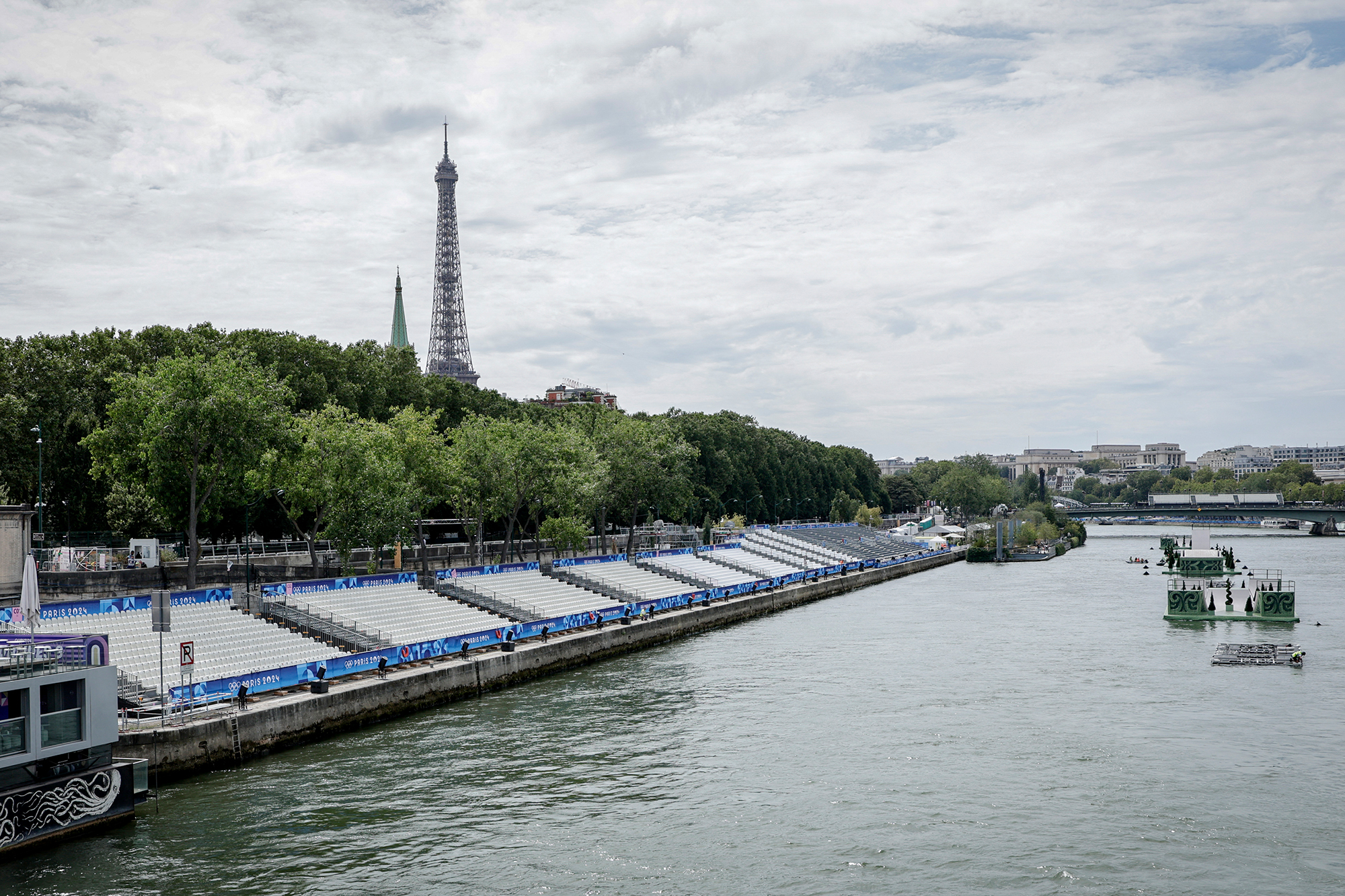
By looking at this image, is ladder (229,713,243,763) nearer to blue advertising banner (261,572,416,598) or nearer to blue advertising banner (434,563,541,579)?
blue advertising banner (261,572,416,598)

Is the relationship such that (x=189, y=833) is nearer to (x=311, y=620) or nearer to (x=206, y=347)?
(x=311, y=620)

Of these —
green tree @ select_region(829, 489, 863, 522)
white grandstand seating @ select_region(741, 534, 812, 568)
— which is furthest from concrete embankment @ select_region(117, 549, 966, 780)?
green tree @ select_region(829, 489, 863, 522)

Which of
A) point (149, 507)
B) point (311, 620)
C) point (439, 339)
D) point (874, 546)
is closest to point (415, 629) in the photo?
point (311, 620)

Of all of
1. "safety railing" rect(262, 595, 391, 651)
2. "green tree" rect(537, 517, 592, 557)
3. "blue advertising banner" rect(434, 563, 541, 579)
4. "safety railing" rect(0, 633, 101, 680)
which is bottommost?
"safety railing" rect(262, 595, 391, 651)

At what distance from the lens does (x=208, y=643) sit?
1409 inches

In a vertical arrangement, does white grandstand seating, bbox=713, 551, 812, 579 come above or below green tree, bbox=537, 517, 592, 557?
below

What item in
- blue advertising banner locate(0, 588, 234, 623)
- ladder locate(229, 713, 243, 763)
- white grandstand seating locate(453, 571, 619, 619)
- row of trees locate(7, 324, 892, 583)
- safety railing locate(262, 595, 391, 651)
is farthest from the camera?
white grandstand seating locate(453, 571, 619, 619)

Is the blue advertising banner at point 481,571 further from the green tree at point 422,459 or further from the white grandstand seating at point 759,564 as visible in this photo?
the white grandstand seating at point 759,564

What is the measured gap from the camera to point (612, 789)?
27.2 m

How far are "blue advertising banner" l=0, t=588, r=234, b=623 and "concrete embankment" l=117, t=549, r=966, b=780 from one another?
7.23m

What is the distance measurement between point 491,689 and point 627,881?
20.7 metres

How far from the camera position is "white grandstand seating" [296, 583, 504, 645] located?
142 feet

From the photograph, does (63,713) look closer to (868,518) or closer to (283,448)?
(283,448)

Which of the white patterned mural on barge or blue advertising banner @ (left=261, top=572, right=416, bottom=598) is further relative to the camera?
blue advertising banner @ (left=261, top=572, right=416, bottom=598)
